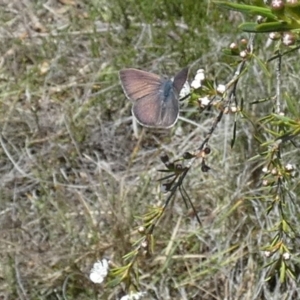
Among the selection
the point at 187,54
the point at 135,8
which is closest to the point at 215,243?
the point at 187,54

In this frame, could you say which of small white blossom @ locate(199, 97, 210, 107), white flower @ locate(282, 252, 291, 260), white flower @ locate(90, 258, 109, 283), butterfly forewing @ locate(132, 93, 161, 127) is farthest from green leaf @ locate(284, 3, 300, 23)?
white flower @ locate(90, 258, 109, 283)

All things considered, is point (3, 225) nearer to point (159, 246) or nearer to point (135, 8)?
point (159, 246)

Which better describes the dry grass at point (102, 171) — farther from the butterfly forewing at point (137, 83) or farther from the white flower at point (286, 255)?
the butterfly forewing at point (137, 83)

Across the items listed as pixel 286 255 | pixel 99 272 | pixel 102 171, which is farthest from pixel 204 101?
pixel 102 171

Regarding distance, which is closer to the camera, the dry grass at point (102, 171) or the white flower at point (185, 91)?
the white flower at point (185, 91)

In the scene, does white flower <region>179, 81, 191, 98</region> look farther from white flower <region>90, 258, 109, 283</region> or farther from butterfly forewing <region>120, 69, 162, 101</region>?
white flower <region>90, 258, 109, 283</region>

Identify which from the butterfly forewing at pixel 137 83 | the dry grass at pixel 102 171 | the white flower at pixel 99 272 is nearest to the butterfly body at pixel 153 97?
the butterfly forewing at pixel 137 83

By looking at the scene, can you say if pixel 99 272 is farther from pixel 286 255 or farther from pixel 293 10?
pixel 293 10
